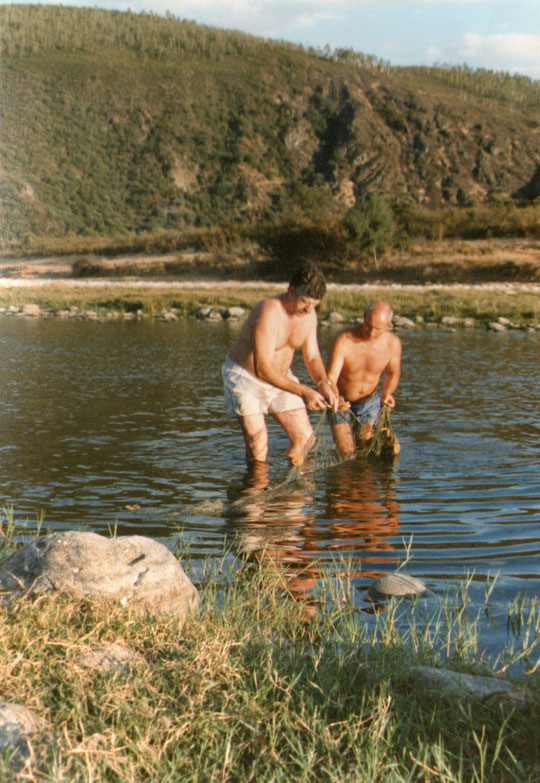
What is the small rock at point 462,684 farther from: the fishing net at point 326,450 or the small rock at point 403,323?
the small rock at point 403,323

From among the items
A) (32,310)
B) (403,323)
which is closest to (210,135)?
(32,310)

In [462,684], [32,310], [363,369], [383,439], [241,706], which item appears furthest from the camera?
[32,310]

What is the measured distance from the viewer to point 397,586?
4.73 metres

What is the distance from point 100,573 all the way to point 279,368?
405 cm

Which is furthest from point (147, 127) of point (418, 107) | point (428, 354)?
point (428, 354)

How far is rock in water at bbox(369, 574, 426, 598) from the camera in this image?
15.4 ft

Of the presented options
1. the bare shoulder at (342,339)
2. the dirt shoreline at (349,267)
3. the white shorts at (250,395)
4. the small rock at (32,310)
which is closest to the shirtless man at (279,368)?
the white shorts at (250,395)

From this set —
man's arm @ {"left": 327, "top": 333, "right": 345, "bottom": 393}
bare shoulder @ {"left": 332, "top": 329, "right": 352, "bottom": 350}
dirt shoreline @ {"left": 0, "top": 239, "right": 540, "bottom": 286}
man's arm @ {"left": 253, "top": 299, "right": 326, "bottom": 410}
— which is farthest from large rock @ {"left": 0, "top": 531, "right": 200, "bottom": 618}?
dirt shoreline @ {"left": 0, "top": 239, "right": 540, "bottom": 286}

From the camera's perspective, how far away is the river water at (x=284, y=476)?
5.67 metres

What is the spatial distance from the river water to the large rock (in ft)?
2.96

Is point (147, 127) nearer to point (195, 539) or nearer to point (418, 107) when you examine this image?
point (418, 107)

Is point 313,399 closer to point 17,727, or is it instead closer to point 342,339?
point 342,339

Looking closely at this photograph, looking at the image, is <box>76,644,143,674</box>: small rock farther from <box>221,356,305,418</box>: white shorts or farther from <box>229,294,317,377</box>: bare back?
<box>221,356,305,418</box>: white shorts

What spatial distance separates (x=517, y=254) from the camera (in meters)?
37.9
